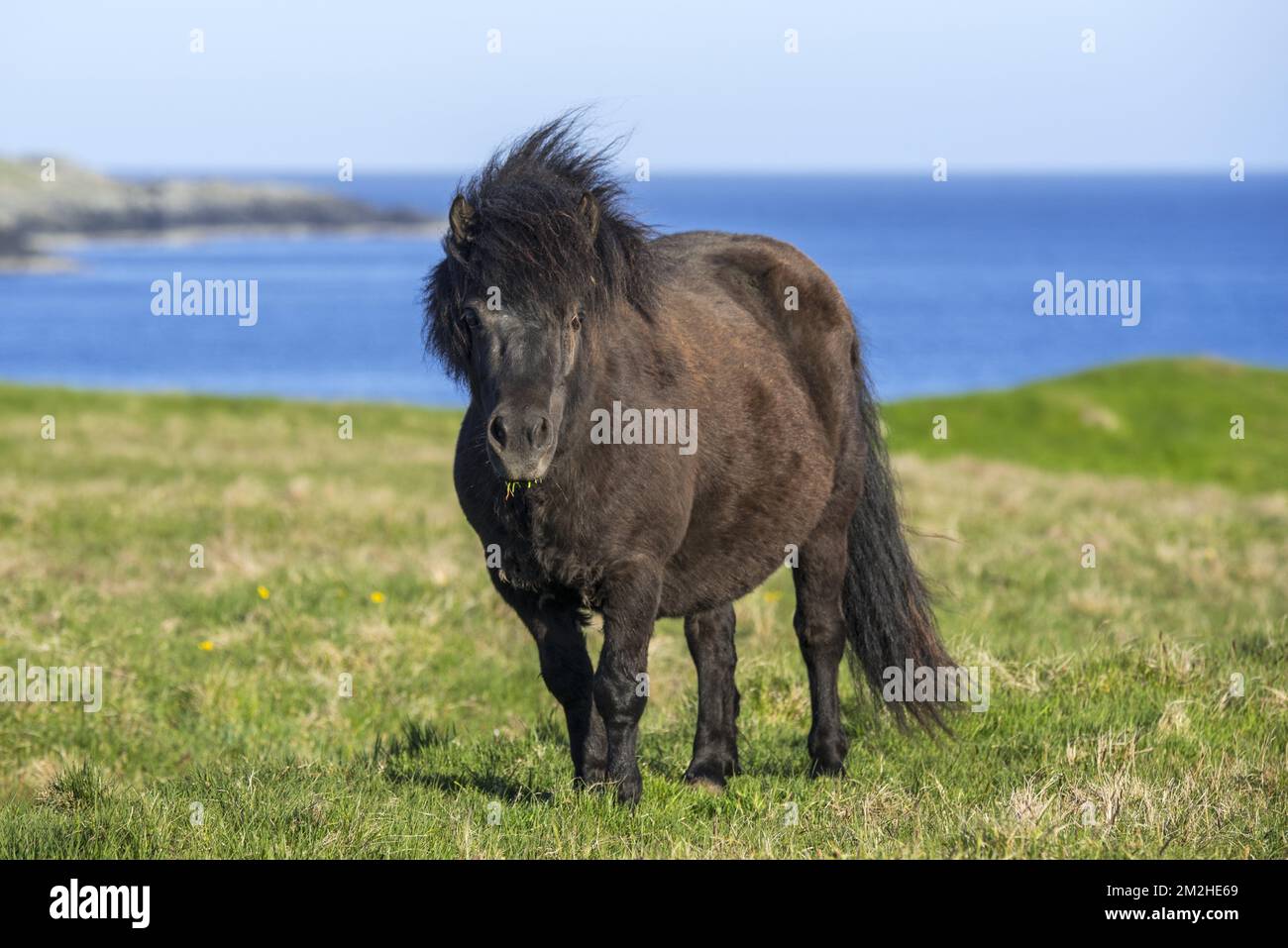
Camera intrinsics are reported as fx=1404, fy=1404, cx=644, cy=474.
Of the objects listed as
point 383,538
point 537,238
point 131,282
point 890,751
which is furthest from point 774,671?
point 131,282

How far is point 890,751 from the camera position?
8.24 meters

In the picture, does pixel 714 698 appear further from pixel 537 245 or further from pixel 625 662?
pixel 537 245

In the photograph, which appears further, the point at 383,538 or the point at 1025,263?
the point at 1025,263

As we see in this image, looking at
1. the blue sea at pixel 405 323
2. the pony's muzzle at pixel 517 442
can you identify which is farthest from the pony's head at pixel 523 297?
the blue sea at pixel 405 323

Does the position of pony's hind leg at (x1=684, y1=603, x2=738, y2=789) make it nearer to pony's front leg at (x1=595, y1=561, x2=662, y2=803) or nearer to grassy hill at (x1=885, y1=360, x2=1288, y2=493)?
pony's front leg at (x1=595, y1=561, x2=662, y2=803)

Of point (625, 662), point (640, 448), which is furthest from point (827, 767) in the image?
point (640, 448)

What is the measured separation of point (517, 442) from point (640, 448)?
1.03 m

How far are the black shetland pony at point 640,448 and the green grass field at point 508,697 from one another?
574mm

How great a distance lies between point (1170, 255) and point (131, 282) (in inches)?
5241

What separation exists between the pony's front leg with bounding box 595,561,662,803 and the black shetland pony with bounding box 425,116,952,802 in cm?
1

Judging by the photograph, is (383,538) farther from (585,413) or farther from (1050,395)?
(1050,395)

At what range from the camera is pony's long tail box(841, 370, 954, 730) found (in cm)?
884

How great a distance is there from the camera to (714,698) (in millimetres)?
8008

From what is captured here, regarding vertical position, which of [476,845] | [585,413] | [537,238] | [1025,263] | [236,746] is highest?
[1025,263]
